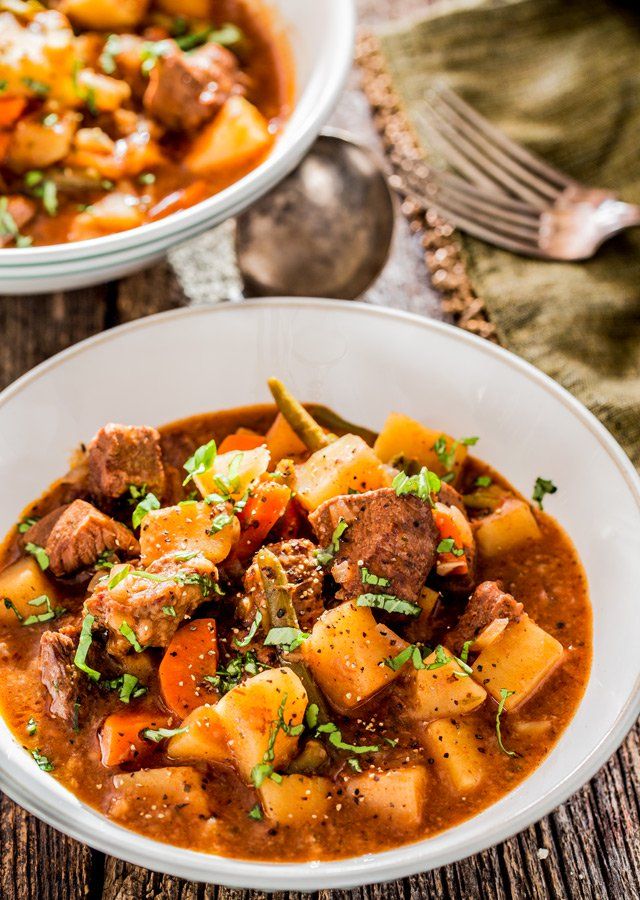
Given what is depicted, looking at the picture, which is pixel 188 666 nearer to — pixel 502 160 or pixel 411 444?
pixel 411 444

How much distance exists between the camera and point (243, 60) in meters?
4.72

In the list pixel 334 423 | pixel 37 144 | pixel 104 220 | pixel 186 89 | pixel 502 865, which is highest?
pixel 186 89

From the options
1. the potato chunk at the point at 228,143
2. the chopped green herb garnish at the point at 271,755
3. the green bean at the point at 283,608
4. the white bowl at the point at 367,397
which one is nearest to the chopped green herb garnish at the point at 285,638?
the green bean at the point at 283,608

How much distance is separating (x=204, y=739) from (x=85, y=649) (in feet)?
1.37

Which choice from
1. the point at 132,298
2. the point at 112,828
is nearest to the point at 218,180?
the point at 132,298

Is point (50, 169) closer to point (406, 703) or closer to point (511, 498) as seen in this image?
point (511, 498)

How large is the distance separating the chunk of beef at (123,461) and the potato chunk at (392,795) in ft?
3.70

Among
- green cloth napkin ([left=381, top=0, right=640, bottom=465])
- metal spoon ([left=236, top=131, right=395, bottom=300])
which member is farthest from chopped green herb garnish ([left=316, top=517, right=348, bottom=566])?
metal spoon ([left=236, top=131, right=395, bottom=300])

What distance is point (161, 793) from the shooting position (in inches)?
106

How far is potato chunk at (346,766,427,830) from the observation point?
2.67 meters

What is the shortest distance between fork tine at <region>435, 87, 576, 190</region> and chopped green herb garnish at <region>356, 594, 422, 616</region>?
235cm

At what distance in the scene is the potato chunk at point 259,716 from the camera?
8.86ft

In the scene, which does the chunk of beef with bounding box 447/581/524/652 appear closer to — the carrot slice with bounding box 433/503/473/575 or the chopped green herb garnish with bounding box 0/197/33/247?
the carrot slice with bounding box 433/503/473/575

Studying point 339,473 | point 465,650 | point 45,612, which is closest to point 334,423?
point 339,473
